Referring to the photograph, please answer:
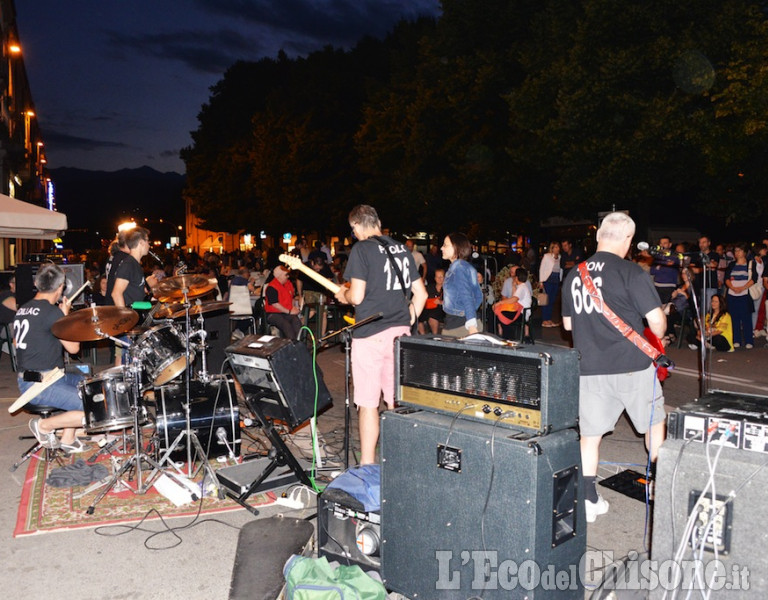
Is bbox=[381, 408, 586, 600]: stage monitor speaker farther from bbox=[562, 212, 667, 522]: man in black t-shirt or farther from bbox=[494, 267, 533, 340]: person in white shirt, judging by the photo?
bbox=[494, 267, 533, 340]: person in white shirt

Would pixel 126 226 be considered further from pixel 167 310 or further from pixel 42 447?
pixel 167 310

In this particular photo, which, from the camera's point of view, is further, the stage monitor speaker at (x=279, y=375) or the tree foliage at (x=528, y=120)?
the tree foliage at (x=528, y=120)

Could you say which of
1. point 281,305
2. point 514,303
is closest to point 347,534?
point 281,305

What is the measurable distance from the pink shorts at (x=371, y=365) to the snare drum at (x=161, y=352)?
5.07ft

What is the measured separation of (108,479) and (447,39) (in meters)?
22.5

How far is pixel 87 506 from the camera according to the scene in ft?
16.3

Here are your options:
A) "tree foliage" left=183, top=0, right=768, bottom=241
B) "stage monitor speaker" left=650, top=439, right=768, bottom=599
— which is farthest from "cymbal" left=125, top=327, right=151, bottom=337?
"tree foliage" left=183, top=0, right=768, bottom=241

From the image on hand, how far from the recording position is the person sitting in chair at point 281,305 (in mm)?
11000

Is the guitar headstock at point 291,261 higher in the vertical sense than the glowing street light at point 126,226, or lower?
lower

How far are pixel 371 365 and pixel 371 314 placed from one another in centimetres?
39

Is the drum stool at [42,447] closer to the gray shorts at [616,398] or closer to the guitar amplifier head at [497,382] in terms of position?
the guitar amplifier head at [497,382]

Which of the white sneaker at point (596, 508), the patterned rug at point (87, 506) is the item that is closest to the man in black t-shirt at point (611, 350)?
the white sneaker at point (596, 508)

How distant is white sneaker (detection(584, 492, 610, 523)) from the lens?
4492mm

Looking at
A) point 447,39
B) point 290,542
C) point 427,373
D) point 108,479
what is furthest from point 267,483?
point 447,39
